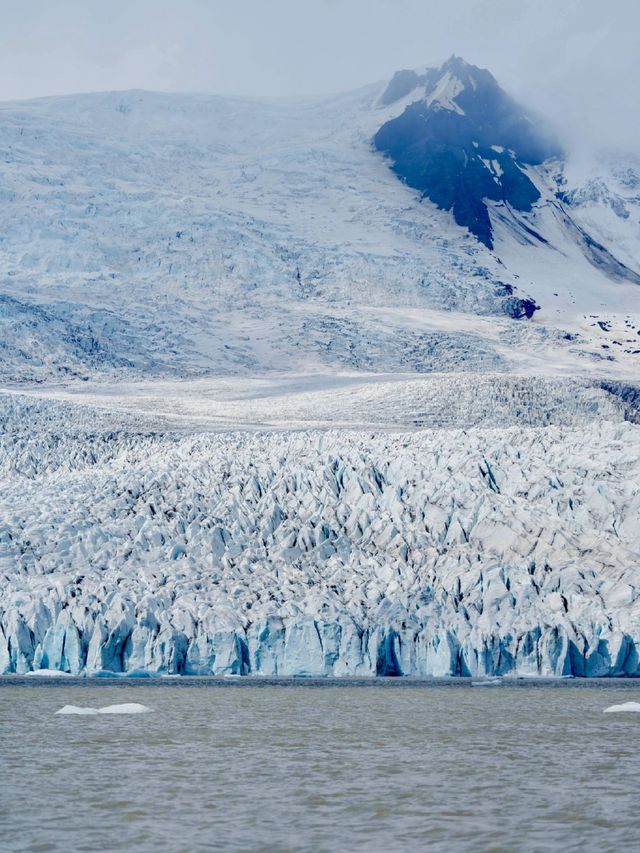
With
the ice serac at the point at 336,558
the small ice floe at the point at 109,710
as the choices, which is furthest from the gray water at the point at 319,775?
the ice serac at the point at 336,558

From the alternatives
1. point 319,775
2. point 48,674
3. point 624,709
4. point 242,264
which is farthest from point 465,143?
point 319,775

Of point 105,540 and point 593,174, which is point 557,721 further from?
point 593,174

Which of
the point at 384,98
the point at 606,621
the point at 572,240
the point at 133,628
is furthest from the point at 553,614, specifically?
the point at 384,98

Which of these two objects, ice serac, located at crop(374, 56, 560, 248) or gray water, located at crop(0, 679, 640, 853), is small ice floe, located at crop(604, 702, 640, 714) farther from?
ice serac, located at crop(374, 56, 560, 248)

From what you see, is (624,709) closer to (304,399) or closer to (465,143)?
(304,399)

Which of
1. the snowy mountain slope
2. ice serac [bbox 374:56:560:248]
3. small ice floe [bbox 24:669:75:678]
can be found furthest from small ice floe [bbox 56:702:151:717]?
ice serac [bbox 374:56:560:248]

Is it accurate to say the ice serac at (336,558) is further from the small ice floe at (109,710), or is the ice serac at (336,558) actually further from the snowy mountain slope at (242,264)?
the snowy mountain slope at (242,264)
